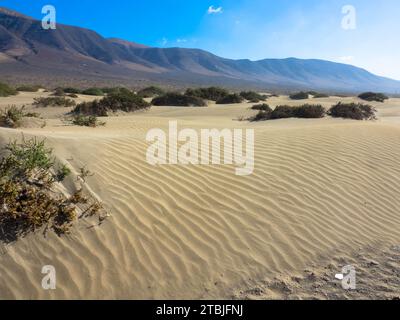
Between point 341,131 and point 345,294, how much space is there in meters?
5.90

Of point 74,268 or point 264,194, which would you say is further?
point 264,194

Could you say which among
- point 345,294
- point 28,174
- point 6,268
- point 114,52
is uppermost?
point 114,52

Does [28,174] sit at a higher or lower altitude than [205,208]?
higher

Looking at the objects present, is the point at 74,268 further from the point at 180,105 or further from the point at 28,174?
the point at 180,105

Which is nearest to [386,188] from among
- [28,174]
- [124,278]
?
[124,278]

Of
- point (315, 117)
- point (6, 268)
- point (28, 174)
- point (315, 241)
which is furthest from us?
point (315, 117)

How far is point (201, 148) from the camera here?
7148mm

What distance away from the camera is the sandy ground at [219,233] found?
13.0ft

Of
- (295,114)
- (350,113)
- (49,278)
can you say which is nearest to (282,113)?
(295,114)

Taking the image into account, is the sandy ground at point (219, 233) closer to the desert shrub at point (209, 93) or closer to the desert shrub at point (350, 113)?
the desert shrub at point (350, 113)

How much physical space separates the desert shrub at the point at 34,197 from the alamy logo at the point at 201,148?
1686mm

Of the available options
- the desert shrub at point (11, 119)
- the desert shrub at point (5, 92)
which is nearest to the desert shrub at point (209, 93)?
the desert shrub at point (5, 92)

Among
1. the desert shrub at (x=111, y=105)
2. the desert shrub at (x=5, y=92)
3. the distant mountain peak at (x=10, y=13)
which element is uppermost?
the distant mountain peak at (x=10, y=13)

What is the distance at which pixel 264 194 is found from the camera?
18.9ft
